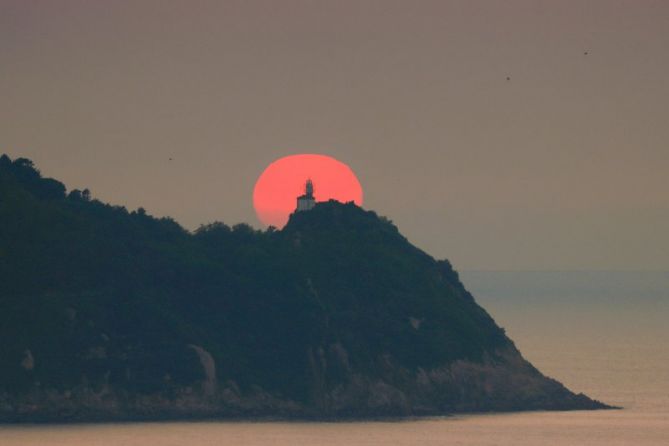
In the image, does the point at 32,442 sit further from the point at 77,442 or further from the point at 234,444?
the point at 234,444

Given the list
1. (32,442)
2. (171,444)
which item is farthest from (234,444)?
(32,442)

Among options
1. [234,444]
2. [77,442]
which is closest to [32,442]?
[77,442]

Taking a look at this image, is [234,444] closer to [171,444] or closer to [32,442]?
[171,444]
